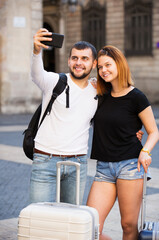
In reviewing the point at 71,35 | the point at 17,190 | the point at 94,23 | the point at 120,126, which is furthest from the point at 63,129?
the point at 71,35

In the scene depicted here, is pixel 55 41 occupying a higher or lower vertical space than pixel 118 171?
higher

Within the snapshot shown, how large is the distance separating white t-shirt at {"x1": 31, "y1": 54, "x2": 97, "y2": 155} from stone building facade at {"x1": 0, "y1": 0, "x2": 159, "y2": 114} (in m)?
20.3

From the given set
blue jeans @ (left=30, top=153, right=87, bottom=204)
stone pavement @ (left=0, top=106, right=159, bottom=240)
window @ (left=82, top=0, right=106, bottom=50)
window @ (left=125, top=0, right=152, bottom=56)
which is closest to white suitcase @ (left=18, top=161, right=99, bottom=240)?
blue jeans @ (left=30, top=153, right=87, bottom=204)

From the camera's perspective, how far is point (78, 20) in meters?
32.8

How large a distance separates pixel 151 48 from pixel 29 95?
28.8ft

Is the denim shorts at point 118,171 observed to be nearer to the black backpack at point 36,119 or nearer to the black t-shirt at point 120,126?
the black t-shirt at point 120,126

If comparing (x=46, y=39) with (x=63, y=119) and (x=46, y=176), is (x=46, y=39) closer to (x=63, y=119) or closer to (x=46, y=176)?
(x=63, y=119)

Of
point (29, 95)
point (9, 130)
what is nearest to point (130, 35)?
point (29, 95)

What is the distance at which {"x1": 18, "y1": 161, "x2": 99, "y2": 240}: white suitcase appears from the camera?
3.08 metres

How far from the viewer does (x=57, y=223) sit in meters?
3.10

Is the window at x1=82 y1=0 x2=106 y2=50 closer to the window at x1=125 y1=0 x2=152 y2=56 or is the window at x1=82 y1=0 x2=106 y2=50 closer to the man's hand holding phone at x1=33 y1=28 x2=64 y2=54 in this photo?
the window at x1=125 y1=0 x2=152 y2=56

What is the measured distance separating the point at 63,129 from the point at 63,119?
7cm

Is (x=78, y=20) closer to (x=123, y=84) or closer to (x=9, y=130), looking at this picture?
(x=9, y=130)

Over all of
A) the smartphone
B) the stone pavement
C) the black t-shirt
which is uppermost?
the smartphone
